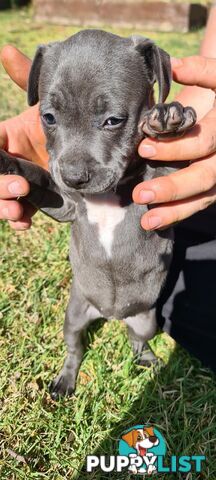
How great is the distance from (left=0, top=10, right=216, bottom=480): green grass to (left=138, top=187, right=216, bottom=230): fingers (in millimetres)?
1275

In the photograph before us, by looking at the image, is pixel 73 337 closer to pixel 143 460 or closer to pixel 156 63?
pixel 143 460

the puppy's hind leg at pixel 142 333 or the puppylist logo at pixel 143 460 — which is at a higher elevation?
the puppy's hind leg at pixel 142 333

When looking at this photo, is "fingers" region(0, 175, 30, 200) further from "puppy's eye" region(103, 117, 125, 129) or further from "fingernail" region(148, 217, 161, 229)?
"fingernail" region(148, 217, 161, 229)

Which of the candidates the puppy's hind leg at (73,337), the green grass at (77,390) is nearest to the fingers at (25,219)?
the puppy's hind leg at (73,337)

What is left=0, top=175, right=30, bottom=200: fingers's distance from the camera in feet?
7.82

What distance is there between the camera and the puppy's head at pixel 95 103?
2170 mm

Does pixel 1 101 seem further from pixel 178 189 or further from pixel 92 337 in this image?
pixel 178 189

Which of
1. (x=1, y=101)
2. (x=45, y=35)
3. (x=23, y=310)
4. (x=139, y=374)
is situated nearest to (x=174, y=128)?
(x=139, y=374)

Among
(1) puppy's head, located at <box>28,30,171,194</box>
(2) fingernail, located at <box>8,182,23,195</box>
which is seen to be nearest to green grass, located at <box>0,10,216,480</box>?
(2) fingernail, located at <box>8,182,23,195</box>

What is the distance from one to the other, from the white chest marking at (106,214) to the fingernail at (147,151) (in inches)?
16.1

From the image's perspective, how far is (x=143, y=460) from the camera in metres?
2.81

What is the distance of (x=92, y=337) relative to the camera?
3.57 m

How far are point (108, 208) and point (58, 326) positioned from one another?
130 centimetres

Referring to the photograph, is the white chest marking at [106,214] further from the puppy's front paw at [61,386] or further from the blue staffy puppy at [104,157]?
the puppy's front paw at [61,386]
